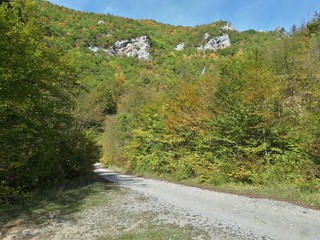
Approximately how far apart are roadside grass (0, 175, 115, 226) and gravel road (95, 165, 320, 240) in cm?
237

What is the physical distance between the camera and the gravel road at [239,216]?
25.8 ft

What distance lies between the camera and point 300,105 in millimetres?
19734

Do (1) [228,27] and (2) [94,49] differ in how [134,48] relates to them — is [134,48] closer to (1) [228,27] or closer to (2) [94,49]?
(2) [94,49]

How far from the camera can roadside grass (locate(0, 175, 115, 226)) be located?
1129 centimetres

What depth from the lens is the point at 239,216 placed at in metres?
9.75

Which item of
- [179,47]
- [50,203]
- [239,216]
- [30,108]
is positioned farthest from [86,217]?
[179,47]

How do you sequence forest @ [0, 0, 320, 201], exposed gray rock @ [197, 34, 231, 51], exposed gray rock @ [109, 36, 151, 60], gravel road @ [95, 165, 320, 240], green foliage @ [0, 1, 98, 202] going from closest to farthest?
gravel road @ [95, 165, 320, 240] → green foliage @ [0, 1, 98, 202] → forest @ [0, 0, 320, 201] → exposed gray rock @ [197, 34, 231, 51] → exposed gray rock @ [109, 36, 151, 60]

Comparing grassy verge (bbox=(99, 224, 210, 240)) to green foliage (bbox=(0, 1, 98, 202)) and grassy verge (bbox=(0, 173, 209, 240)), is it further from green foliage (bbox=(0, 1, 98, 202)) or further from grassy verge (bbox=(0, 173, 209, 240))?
green foliage (bbox=(0, 1, 98, 202))

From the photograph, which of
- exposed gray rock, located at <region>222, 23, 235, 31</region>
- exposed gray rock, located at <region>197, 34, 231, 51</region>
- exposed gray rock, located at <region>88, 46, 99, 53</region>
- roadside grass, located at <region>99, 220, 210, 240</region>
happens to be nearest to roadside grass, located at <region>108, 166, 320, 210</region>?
roadside grass, located at <region>99, 220, 210, 240</region>

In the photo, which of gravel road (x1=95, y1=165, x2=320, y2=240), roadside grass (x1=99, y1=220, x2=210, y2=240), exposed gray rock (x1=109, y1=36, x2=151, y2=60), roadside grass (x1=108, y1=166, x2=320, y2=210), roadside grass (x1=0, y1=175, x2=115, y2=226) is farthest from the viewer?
exposed gray rock (x1=109, y1=36, x2=151, y2=60)

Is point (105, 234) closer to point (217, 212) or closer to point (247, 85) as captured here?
point (217, 212)

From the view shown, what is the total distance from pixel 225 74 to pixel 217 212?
→ 46.5ft

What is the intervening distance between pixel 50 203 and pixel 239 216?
7.67 meters

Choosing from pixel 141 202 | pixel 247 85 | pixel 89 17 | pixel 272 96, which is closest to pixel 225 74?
pixel 247 85
